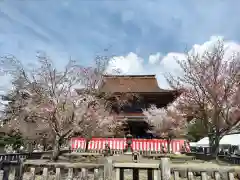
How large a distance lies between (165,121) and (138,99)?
3922mm

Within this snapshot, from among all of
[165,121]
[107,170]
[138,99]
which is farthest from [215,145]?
[165,121]

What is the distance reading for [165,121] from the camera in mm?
23297

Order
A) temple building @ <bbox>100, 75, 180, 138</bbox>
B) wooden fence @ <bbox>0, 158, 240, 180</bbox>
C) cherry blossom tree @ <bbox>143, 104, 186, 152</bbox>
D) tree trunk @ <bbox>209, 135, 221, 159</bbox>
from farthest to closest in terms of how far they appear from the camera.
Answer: cherry blossom tree @ <bbox>143, 104, 186, 152</bbox> → temple building @ <bbox>100, 75, 180, 138</bbox> → tree trunk @ <bbox>209, 135, 221, 159</bbox> → wooden fence @ <bbox>0, 158, 240, 180</bbox>

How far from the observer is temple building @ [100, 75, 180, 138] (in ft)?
69.1

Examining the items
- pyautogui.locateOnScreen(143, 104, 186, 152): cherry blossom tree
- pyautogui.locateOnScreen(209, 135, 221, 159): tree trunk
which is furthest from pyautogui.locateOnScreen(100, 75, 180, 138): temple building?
pyautogui.locateOnScreen(209, 135, 221, 159): tree trunk

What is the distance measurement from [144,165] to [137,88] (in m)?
18.5

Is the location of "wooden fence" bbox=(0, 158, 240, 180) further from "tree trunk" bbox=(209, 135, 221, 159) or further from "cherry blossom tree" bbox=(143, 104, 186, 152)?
"cherry blossom tree" bbox=(143, 104, 186, 152)

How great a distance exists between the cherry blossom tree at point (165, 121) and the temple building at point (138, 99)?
0.58 meters

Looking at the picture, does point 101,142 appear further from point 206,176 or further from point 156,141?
point 206,176

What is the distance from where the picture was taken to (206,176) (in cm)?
438

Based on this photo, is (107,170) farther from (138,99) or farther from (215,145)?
(138,99)

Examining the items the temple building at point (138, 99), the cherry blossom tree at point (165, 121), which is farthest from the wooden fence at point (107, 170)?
the cherry blossom tree at point (165, 121)

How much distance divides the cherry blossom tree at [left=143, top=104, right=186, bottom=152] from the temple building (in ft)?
1.92

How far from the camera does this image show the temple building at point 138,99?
21047mm
